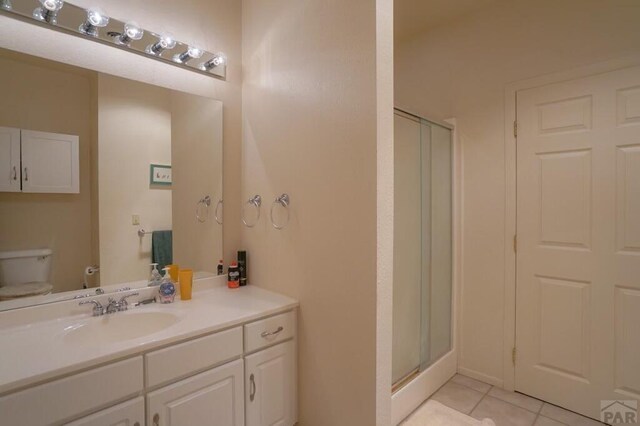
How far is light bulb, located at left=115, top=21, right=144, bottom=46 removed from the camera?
150 centimetres

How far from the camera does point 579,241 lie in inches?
77.4

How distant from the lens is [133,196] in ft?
5.32

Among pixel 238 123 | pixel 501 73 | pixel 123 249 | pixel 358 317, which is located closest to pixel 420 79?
pixel 501 73

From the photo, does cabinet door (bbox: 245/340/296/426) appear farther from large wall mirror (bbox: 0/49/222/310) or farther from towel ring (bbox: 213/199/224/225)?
towel ring (bbox: 213/199/224/225)

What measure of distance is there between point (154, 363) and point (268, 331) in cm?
51

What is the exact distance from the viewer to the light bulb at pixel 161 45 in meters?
1.60

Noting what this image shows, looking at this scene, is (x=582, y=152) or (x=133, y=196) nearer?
(x=133, y=196)

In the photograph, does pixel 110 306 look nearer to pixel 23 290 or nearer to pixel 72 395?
pixel 23 290

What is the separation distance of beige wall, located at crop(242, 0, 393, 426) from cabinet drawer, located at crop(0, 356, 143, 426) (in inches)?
32.1

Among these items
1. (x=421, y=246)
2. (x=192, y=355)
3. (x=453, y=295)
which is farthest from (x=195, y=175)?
(x=453, y=295)

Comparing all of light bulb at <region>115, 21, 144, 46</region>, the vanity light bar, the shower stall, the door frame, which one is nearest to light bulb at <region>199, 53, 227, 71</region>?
the vanity light bar

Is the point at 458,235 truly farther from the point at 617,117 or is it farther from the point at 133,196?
the point at 133,196

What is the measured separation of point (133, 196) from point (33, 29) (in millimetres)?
812

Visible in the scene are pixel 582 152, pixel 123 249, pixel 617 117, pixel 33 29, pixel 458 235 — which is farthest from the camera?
pixel 458 235
